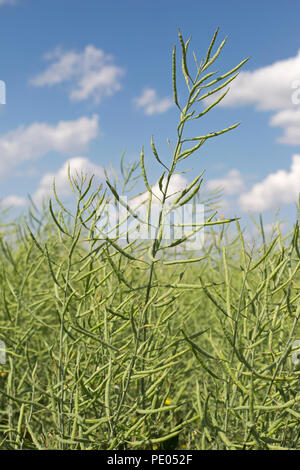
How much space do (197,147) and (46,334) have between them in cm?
135

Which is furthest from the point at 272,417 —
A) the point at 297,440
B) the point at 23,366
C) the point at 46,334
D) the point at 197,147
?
the point at 46,334

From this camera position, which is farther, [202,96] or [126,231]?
[126,231]

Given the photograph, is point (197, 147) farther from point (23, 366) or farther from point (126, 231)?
point (23, 366)

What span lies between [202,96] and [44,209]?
1446 mm

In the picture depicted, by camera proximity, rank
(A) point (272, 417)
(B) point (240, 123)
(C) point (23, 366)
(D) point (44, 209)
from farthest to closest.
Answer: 1. (D) point (44, 209)
2. (C) point (23, 366)
3. (A) point (272, 417)
4. (B) point (240, 123)

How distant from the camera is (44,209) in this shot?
2.05m

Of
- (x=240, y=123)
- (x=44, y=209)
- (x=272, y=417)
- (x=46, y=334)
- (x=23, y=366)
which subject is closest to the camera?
(x=240, y=123)

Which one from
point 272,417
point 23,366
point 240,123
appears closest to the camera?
point 240,123

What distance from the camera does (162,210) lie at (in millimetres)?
729
